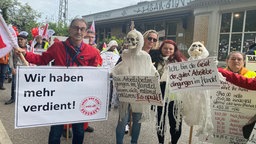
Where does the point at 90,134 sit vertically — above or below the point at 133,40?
below

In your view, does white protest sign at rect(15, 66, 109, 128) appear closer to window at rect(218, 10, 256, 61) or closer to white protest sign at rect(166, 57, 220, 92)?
white protest sign at rect(166, 57, 220, 92)

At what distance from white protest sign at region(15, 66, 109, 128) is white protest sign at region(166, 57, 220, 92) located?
819 millimetres

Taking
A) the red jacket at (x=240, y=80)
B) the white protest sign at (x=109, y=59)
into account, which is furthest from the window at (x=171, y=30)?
the red jacket at (x=240, y=80)

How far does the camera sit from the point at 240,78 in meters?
3.19

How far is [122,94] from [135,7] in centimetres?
1773

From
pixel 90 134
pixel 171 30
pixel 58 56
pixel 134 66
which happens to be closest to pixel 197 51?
pixel 134 66

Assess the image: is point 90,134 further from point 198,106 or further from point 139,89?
point 198,106

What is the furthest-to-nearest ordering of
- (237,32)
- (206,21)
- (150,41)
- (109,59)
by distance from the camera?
(206,21)
(237,32)
(109,59)
(150,41)

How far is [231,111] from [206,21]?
452 inches

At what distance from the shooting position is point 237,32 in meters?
13.6

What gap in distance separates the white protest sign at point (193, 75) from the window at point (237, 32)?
10.9 metres

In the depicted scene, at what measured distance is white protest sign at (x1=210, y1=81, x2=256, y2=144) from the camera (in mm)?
3387

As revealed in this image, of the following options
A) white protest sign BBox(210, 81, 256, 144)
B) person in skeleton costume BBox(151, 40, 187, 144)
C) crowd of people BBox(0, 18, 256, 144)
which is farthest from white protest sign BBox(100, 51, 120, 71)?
white protest sign BBox(210, 81, 256, 144)

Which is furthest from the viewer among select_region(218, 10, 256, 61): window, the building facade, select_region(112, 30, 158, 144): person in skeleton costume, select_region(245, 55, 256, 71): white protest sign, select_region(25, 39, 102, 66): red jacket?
the building facade
